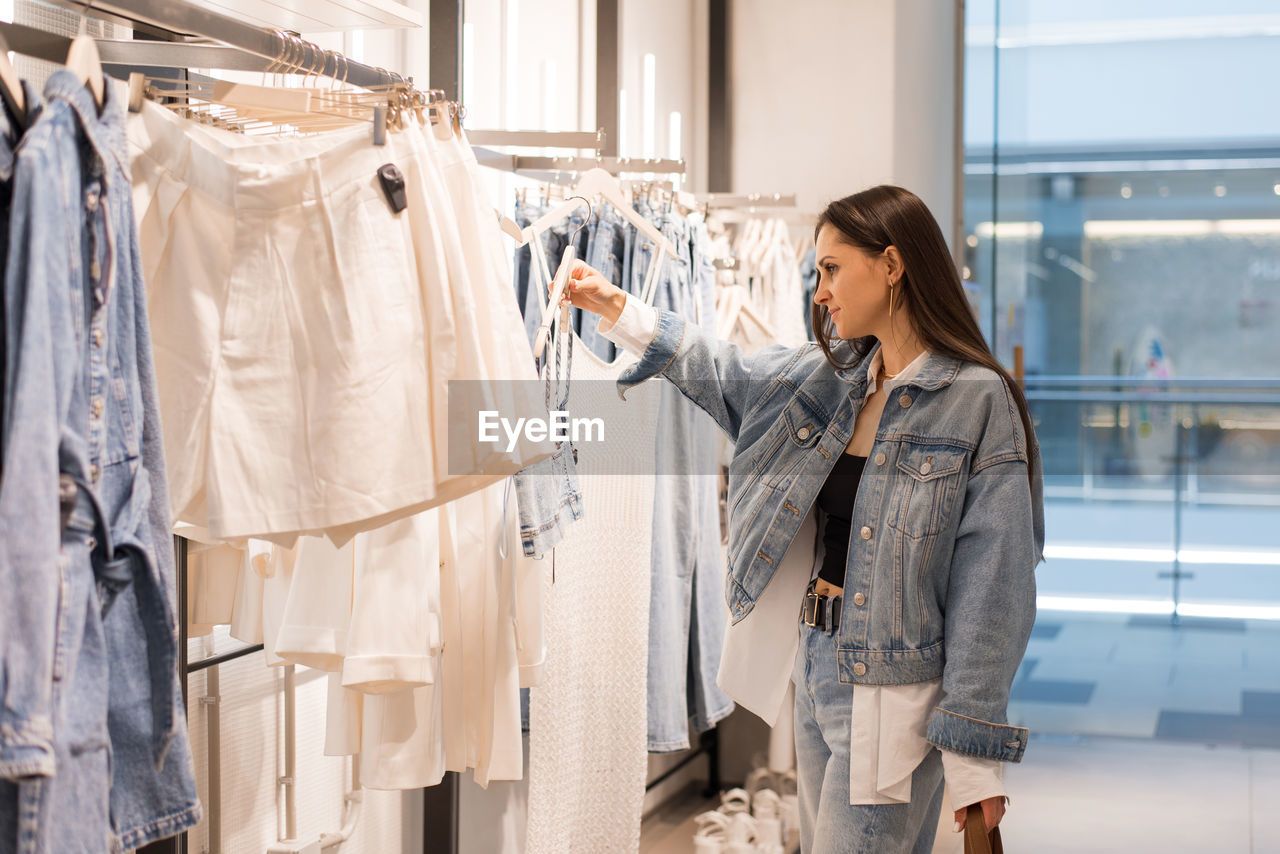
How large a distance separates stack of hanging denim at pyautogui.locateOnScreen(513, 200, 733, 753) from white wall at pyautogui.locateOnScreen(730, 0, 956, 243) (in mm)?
1418

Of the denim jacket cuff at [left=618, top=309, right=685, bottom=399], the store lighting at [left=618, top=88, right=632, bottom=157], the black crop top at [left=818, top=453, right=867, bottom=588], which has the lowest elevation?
the black crop top at [left=818, top=453, right=867, bottom=588]

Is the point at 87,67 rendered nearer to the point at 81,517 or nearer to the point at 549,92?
the point at 81,517

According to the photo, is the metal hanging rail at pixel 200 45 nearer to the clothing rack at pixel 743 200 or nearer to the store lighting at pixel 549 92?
the store lighting at pixel 549 92

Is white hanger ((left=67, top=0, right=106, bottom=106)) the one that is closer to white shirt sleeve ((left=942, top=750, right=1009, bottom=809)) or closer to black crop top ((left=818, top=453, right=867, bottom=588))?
black crop top ((left=818, top=453, right=867, bottom=588))

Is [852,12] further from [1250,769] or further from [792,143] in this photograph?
[1250,769]

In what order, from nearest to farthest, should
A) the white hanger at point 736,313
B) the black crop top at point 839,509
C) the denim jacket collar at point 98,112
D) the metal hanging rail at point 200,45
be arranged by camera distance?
the denim jacket collar at point 98,112, the metal hanging rail at point 200,45, the black crop top at point 839,509, the white hanger at point 736,313

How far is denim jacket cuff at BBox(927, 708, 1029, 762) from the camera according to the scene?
5.43 ft

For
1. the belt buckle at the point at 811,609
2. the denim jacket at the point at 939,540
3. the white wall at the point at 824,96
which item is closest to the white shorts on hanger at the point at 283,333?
the denim jacket at the point at 939,540

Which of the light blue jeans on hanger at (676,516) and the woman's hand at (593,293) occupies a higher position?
the woman's hand at (593,293)

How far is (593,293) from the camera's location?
193 cm

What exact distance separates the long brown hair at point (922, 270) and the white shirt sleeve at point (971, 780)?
1.55 feet

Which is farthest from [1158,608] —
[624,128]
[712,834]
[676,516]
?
[624,128]

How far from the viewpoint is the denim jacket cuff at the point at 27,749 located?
0.94 meters

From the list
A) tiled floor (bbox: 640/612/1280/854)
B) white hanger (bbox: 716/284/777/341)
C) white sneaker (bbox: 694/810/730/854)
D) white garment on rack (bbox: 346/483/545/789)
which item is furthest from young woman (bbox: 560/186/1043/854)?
tiled floor (bbox: 640/612/1280/854)
